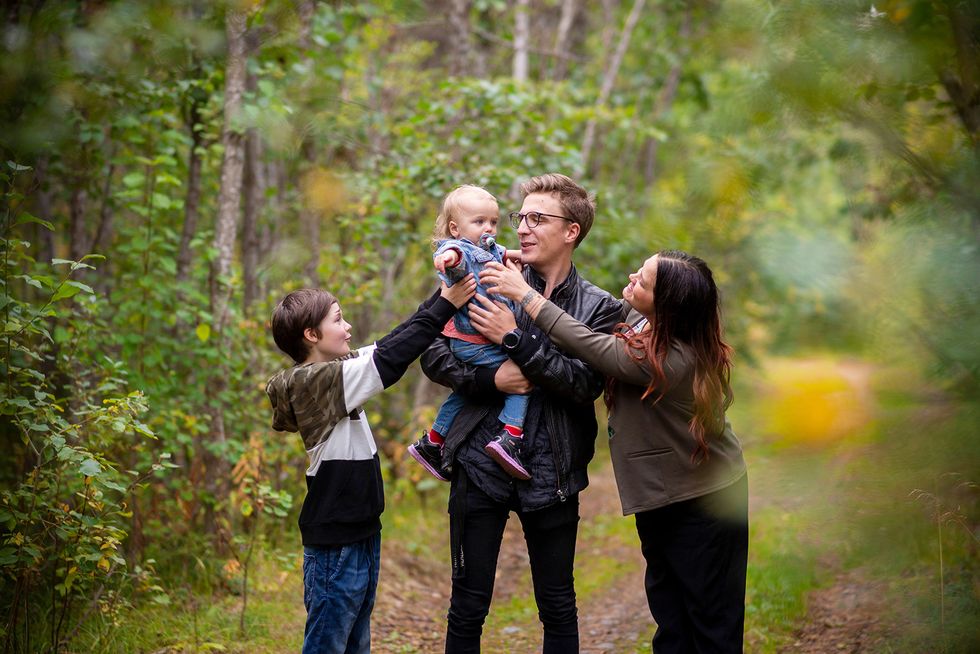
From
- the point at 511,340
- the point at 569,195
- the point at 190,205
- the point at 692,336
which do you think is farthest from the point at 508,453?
the point at 190,205

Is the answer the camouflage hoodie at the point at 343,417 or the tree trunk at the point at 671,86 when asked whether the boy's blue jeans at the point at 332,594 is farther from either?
the tree trunk at the point at 671,86

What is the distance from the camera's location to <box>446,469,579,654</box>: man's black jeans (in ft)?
9.09

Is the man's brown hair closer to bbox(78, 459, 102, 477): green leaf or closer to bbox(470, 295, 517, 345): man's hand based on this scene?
bbox(470, 295, 517, 345): man's hand

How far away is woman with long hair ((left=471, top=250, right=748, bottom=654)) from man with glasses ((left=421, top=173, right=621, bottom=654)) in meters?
0.10

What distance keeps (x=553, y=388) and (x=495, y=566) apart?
66cm

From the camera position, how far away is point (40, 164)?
14.2ft

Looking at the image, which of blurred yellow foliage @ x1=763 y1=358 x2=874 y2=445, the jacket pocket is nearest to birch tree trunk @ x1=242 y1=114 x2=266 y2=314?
the jacket pocket

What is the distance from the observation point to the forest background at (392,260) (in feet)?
4.82

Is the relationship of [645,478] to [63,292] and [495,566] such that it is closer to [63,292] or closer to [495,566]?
[495,566]

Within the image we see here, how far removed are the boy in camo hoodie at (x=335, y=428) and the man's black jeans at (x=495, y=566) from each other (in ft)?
1.09

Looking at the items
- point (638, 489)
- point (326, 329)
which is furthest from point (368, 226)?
point (638, 489)

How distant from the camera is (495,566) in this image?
2787 millimetres

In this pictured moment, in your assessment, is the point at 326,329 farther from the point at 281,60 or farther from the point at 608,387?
the point at 281,60

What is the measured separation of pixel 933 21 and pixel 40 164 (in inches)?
167
